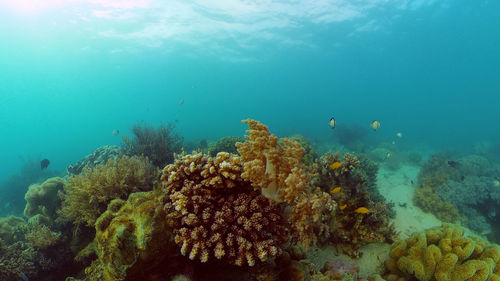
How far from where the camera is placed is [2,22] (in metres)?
34.5

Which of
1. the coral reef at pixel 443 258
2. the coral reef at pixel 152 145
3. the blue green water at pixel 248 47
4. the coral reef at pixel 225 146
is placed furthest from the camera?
the blue green water at pixel 248 47

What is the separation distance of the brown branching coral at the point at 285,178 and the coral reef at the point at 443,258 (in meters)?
2.17

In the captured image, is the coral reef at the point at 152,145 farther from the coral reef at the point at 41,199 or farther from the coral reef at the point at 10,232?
the coral reef at the point at 10,232

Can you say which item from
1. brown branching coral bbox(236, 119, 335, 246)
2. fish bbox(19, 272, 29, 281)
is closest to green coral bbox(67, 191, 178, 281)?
brown branching coral bbox(236, 119, 335, 246)

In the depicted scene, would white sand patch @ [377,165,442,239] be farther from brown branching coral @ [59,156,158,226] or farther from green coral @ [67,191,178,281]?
brown branching coral @ [59,156,158,226]

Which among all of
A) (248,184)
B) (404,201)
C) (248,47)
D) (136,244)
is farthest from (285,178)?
(248,47)

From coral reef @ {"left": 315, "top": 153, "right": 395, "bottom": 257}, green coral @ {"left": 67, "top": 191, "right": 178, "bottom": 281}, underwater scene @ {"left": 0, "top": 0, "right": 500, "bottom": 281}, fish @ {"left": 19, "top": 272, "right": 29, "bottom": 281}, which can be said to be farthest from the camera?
coral reef @ {"left": 315, "top": 153, "right": 395, "bottom": 257}

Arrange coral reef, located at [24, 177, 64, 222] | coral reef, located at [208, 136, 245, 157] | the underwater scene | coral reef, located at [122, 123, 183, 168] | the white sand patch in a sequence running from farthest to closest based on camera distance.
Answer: coral reef, located at [208, 136, 245, 157] < coral reef, located at [122, 123, 183, 168] < the white sand patch < coral reef, located at [24, 177, 64, 222] < the underwater scene

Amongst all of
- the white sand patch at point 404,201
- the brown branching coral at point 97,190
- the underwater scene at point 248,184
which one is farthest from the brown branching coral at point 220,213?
the white sand patch at point 404,201

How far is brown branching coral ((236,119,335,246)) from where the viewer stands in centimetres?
300

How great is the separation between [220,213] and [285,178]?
105 centimetres

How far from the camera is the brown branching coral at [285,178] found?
300 centimetres

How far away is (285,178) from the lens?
3188 millimetres

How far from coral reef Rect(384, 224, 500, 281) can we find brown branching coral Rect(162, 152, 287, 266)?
290 cm
